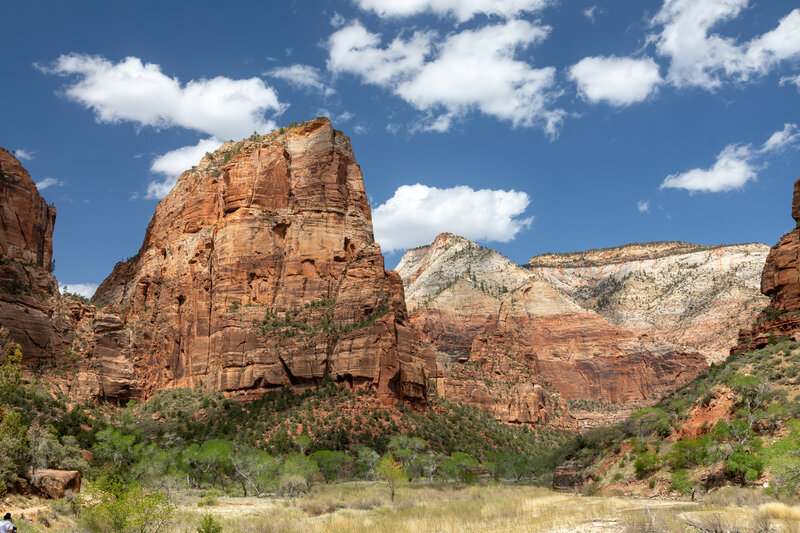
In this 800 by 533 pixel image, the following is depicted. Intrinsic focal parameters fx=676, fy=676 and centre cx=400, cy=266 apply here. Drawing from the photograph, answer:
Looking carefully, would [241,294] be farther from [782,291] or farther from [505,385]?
[782,291]

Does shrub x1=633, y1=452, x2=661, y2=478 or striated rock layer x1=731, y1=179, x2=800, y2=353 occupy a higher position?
striated rock layer x1=731, y1=179, x2=800, y2=353

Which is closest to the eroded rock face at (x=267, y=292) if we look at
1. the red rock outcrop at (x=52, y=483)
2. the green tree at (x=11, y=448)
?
the red rock outcrop at (x=52, y=483)

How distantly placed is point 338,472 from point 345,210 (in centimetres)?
3382

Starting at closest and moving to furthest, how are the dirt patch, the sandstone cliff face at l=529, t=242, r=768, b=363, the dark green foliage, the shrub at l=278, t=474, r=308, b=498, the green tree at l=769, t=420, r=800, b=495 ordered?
the green tree at l=769, t=420, r=800, b=495 → the dark green foliage → the dirt patch → the shrub at l=278, t=474, r=308, b=498 → the sandstone cliff face at l=529, t=242, r=768, b=363

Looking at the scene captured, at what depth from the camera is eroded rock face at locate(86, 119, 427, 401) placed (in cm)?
6662

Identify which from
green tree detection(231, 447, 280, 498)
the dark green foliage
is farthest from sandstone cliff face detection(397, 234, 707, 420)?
the dark green foliage

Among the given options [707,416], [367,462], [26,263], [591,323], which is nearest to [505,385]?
[591,323]

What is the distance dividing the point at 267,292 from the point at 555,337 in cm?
8168

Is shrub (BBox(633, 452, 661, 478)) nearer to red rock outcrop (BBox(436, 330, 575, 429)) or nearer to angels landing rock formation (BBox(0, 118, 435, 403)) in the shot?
angels landing rock formation (BBox(0, 118, 435, 403))

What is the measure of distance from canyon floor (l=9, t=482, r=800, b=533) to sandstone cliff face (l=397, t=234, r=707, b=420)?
276 ft

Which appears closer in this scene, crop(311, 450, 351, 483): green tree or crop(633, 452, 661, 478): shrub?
crop(633, 452, 661, 478): shrub

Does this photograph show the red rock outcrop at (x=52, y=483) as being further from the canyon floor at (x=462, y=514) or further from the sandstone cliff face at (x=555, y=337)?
the sandstone cliff face at (x=555, y=337)

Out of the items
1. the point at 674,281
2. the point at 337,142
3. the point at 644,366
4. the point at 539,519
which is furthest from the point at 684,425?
the point at 674,281

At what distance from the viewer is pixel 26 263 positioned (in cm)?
7225
